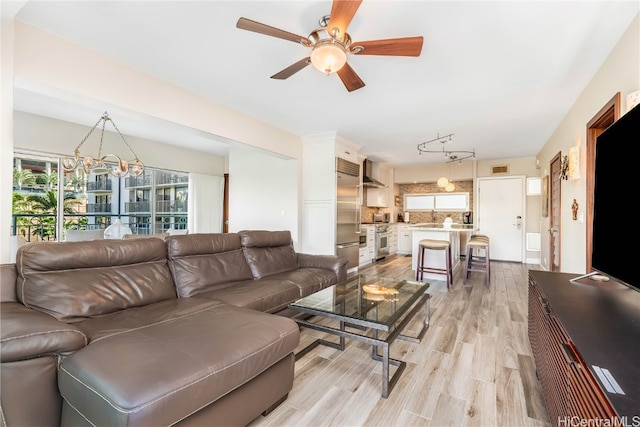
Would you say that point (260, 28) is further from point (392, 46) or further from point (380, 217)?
point (380, 217)

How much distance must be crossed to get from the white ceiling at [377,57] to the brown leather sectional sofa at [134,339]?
162cm

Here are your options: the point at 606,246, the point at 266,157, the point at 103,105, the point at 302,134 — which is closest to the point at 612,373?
the point at 606,246

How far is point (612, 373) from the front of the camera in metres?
0.81

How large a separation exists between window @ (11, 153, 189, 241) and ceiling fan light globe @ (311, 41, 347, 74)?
12.5 ft

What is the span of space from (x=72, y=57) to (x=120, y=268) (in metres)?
1.86

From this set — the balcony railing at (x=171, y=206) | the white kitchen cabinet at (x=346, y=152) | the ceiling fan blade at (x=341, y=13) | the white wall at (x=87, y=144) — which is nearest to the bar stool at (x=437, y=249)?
the white kitchen cabinet at (x=346, y=152)

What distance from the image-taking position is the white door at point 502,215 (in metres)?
6.79

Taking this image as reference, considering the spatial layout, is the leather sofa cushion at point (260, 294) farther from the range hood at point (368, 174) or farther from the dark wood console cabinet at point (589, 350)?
the range hood at point (368, 174)

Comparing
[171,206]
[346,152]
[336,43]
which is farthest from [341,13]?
[171,206]

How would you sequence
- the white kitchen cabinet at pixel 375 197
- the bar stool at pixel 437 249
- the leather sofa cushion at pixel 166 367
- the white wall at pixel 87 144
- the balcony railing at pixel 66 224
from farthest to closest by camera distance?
the white kitchen cabinet at pixel 375 197 → the bar stool at pixel 437 249 → the balcony railing at pixel 66 224 → the white wall at pixel 87 144 → the leather sofa cushion at pixel 166 367

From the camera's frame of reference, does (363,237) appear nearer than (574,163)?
No

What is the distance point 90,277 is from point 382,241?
20.0 feet

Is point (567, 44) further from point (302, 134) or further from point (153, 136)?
point (153, 136)

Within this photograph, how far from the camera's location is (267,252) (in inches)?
135
